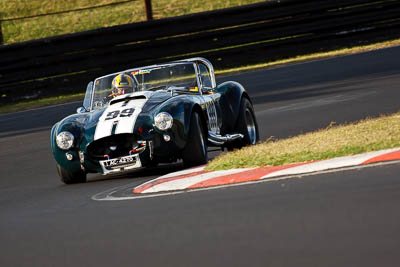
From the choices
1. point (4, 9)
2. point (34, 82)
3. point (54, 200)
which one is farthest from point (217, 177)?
point (4, 9)

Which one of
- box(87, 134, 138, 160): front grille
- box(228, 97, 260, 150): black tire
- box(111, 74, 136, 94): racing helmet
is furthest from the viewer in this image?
box(228, 97, 260, 150): black tire

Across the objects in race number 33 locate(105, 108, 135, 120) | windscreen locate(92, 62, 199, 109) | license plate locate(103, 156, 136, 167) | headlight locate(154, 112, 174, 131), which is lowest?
license plate locate(103, 156, 136, 167)

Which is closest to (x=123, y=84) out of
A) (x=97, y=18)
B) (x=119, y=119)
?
(x=119, y=119)

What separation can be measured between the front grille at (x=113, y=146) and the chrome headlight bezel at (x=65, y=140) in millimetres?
217

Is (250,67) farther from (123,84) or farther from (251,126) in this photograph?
(123,84)

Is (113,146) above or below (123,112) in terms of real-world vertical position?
below

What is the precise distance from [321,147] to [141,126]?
73.1 inches

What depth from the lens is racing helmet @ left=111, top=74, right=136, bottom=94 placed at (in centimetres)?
979

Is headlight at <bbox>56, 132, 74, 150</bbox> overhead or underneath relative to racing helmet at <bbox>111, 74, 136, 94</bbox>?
underneath

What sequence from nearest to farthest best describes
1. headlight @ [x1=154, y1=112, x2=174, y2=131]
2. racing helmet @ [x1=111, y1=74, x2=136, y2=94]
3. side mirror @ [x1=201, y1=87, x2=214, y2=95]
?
headlight @ [x1=154, y1=112, x2=174, y2=131]
racing helmet @ [x1=111, y1=74, x2=136, y2=94]
side mirror @ [x1=201, y1=87, x2=214, y2=95]

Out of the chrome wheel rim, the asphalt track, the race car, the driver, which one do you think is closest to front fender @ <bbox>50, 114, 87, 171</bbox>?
the race car

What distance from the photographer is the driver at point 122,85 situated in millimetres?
9789

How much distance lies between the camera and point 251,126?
10.9 metres

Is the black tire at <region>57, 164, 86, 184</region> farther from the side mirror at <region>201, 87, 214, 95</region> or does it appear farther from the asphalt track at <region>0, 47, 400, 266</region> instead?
the side mirror at <region>201, 87, 214, 95</region>
